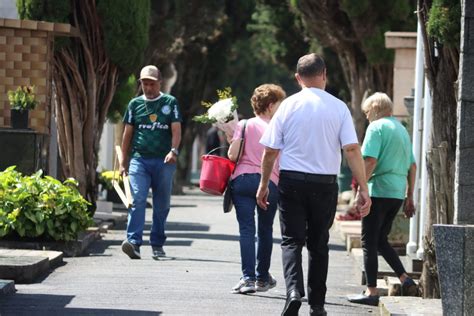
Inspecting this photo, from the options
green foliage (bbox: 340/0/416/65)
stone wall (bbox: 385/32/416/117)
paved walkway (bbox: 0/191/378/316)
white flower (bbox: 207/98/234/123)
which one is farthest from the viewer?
green foliage (bbox: 340/0/416/65)

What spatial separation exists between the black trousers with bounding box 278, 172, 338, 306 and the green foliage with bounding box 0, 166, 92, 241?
4.52 meters

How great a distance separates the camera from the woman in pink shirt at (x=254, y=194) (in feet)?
37.2

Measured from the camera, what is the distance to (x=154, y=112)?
13734 mm

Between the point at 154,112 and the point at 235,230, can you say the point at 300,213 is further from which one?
the point at 235,230

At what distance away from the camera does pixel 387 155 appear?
448 inches

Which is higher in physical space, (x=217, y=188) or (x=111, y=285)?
(x=217, y=188)

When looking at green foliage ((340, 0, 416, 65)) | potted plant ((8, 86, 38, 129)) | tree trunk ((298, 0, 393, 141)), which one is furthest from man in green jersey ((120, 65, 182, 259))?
tree trunk ((298, 0, 393, 141))

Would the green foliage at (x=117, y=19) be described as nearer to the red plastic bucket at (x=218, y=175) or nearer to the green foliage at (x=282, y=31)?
the red plastic bucket at (x=218, y=175)

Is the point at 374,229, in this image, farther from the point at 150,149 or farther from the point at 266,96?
the point at 150,149

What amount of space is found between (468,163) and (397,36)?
1030 cm

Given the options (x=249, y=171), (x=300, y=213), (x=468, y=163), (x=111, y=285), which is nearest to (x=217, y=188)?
(x=249, y=171)

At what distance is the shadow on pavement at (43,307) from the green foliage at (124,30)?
7481 mm

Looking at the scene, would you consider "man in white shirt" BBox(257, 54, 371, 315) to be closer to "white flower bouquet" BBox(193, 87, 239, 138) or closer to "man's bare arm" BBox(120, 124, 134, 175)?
"white flower bouquet" BBox(193, 87, 239, 138)

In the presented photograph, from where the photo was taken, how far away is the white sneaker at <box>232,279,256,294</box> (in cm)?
1124
